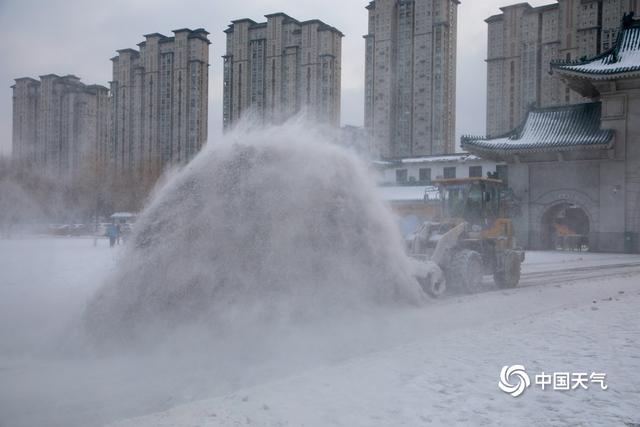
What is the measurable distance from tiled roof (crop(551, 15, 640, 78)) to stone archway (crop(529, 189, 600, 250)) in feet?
19.9

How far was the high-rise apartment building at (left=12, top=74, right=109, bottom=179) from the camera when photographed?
31.0 feet

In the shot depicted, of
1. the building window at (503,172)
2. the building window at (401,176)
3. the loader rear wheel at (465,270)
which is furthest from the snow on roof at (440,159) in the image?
the loader rear wheel at (465,270)

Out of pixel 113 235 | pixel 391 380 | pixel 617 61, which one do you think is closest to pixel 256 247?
pixel 391 380

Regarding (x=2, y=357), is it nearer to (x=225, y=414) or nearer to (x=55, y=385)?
(x=55, y=385)

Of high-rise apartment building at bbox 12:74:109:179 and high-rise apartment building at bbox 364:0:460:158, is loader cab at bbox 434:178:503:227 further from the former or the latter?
high-rise apartment building at bbox 12:74:109:179

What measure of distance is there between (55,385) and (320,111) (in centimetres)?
1224

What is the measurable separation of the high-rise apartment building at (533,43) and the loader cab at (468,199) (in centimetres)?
1668

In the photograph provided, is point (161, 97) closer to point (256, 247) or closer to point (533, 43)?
point (256, 247)

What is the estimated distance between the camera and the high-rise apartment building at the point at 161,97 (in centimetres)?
1344

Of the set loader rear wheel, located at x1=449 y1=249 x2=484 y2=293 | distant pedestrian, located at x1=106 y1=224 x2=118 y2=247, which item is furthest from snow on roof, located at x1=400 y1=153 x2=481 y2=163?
loader rear wheel, located at x1=449 y1=249 x2=484 y2=293

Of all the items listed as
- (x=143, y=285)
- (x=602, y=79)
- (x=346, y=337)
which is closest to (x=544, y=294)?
(x=346, y=337)

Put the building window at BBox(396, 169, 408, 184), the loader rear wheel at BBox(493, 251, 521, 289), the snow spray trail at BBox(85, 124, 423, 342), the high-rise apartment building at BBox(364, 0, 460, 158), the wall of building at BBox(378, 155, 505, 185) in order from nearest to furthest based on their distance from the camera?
1. the snow spray trail at BBox(85, 124, 423, 342)
2. the loader rear wheel at BBox(493, 251, 521, 289)
3. the high-rise apartment building at BBox(364, 0, 460, 158)
4. the wall of building at BBox(378, 155, 505, 185)
5. the building window at BBox(396, 169, 408, 184)

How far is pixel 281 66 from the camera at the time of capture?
16.9 meters

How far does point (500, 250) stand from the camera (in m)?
11.9
